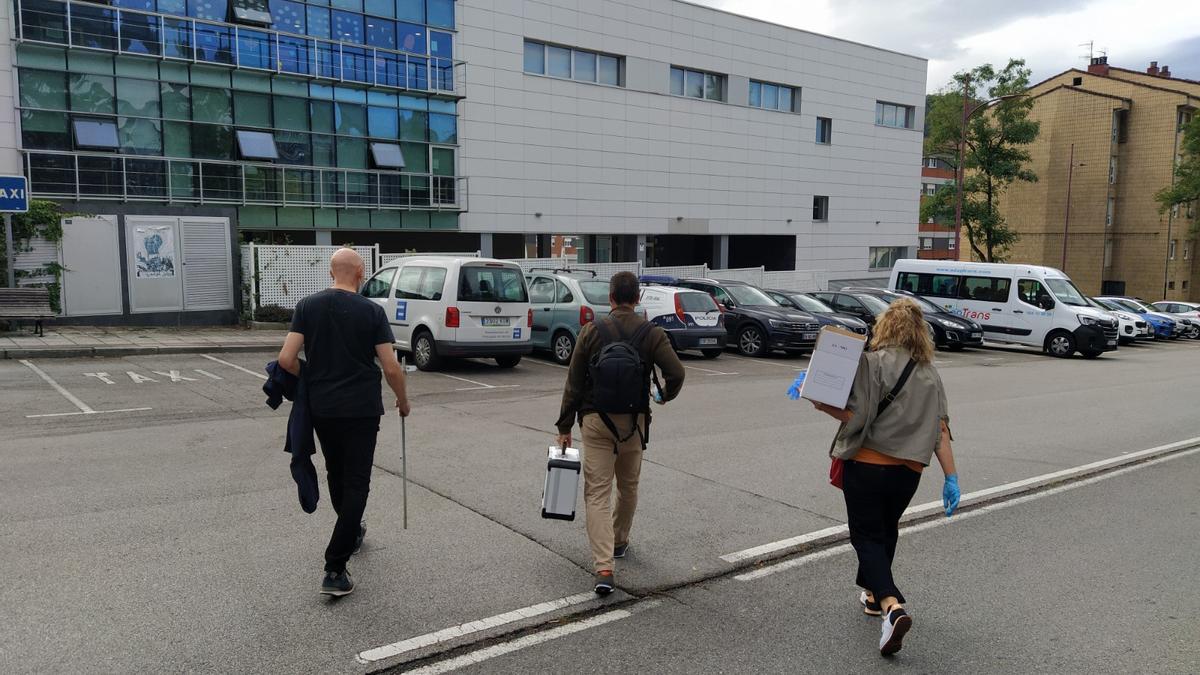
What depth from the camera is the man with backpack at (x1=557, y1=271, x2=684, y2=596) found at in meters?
4.69

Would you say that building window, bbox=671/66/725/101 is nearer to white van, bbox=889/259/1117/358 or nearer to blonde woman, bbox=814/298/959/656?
white van, bbox=889/259/1117/358

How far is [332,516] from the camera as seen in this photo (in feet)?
19.6

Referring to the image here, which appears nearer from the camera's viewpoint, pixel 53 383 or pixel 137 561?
pixel 137 561

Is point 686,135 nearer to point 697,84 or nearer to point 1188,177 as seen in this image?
point 697,84

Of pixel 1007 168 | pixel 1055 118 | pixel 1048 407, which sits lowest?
pixel 1048 407

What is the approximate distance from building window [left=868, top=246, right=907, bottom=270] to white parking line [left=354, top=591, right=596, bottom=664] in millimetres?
43316

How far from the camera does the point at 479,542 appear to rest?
550 centimetres

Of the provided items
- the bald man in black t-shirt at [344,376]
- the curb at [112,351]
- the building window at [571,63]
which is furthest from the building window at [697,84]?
the bald man in black t-shirt at [344,376]

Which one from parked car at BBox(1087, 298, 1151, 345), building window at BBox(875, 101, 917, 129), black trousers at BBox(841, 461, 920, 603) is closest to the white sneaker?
black trousers at BBox(841, 461, 920, 603)

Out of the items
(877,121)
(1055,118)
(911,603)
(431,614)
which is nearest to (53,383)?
(431,614)

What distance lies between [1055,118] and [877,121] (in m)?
22.4

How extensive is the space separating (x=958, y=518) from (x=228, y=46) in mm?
23053

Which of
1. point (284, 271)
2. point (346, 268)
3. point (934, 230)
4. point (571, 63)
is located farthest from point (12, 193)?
point (934, 230)

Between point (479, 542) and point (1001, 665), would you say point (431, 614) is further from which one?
point (1001, 665)
